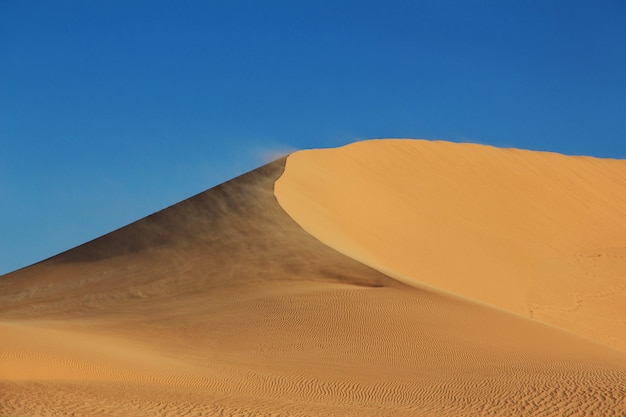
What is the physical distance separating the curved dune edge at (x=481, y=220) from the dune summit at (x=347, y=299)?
0.13 meters

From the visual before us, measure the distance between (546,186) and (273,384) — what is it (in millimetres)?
29663

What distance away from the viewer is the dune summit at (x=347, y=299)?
48.9ft

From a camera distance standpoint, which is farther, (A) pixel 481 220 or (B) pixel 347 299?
(A) pixel 481 220

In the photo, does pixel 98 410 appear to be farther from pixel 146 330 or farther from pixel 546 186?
pixel 546 186

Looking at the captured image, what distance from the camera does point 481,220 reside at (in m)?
35.8

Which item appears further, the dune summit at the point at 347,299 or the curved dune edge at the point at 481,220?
the curved dune edge at the point at 481,220

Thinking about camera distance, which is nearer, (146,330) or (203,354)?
(203,354)

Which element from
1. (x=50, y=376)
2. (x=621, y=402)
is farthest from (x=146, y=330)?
(x=621, y=402)

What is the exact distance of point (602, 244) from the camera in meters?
36.2

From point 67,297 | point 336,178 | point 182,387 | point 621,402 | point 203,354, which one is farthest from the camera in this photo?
point 336,178

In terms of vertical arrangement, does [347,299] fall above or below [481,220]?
below

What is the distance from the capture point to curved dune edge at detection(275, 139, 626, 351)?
2797 cm

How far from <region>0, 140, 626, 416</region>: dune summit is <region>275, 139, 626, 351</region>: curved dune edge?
13 centimetres

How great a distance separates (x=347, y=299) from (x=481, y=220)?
630 inches
